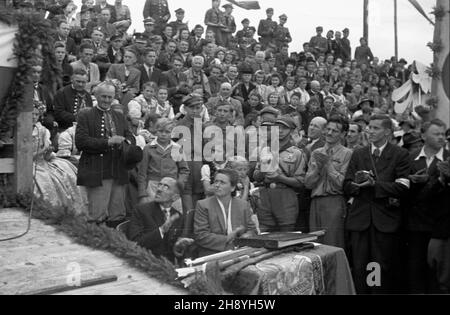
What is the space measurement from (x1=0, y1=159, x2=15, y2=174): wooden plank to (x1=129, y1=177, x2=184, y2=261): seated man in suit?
51.6 inches

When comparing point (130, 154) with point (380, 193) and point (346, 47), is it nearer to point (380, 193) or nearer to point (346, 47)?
point (380, 193)

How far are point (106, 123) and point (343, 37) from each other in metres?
14.0

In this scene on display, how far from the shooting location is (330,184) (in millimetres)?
7418

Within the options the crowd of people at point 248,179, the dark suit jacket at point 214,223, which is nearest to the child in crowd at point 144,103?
the crowd of people at point 248,179

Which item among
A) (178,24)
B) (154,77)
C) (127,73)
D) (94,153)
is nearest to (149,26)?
(178,24)

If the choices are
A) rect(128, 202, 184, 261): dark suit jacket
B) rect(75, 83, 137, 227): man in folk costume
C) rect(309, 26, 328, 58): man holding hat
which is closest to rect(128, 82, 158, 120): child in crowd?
rect(75, 83, 137, 227): man in folk costume

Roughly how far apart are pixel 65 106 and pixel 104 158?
5.87 feet

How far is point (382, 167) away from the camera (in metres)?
7.09

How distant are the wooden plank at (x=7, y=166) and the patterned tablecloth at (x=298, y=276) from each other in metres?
2.45

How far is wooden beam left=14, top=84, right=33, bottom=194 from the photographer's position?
582 cm

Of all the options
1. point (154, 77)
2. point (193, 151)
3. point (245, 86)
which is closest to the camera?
point (193, 151)

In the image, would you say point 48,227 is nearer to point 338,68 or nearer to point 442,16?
point 442,16

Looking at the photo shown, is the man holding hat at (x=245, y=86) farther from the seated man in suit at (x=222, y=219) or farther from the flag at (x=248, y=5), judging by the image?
the seated man in suit at (x=222, y=219)

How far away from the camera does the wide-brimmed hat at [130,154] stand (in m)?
7.21
